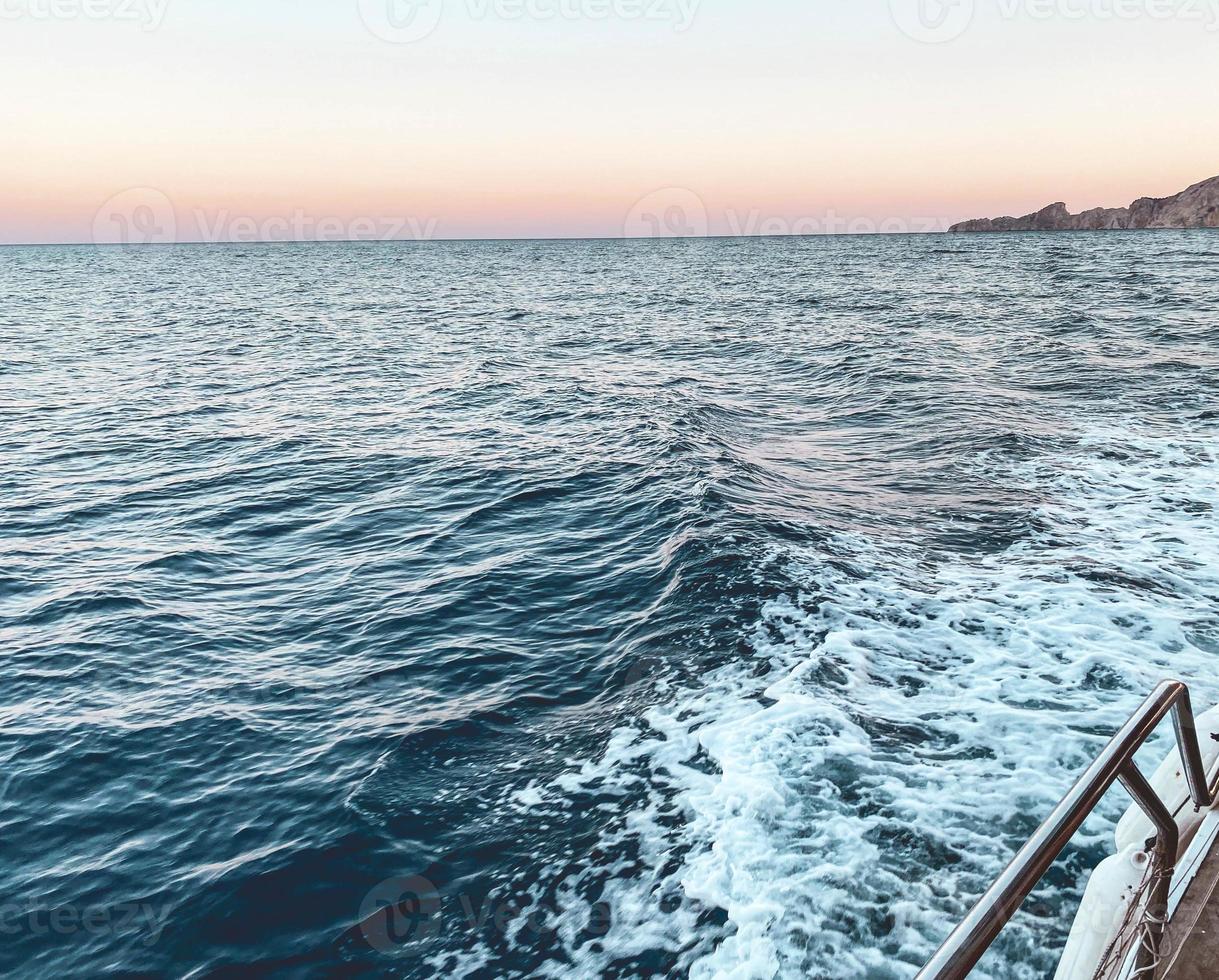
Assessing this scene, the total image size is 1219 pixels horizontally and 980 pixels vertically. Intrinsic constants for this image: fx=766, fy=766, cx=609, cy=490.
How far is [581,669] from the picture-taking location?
26.6 ft

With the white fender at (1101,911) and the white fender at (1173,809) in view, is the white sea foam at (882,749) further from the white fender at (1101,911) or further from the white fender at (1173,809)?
the white fender at (1101,911)

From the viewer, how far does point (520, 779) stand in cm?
637

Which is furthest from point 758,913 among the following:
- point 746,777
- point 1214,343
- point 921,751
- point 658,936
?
point 1214,343

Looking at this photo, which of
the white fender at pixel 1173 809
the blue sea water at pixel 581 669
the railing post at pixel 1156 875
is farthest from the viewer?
the blue sea water at pixel 581 669

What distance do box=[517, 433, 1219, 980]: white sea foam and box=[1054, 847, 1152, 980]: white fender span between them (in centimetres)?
173

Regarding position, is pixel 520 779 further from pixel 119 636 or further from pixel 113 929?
pixel 119 636

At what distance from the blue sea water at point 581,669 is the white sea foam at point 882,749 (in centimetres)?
3

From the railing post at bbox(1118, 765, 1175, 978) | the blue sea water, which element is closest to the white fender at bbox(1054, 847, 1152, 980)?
the railing post at bbox(1118, 765, 1175, 978)

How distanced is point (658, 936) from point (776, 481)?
9670 millimetres

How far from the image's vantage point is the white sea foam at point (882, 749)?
4711mm

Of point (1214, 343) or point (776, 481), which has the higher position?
point (1214, 343)

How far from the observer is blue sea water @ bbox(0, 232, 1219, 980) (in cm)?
506

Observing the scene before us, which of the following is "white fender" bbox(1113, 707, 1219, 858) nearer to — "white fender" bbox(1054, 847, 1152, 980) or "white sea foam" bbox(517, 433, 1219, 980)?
"white fender" bbox(1054, 847, 1152, 980)

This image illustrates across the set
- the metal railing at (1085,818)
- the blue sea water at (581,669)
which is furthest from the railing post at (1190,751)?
the blue sea water at (581,669)
